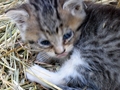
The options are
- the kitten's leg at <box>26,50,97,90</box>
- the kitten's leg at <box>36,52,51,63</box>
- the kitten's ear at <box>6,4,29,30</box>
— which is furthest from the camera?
the kitten's leg at <box>36,52,51,63</box>

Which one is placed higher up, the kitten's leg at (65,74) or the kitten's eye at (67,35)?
the kitten's eye at (67,35)

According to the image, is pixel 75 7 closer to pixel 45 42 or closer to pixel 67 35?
pixel 67 35

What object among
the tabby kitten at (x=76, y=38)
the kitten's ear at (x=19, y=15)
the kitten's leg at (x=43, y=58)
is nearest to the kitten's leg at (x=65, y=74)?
the tabby kitten at (x=76, y=38)

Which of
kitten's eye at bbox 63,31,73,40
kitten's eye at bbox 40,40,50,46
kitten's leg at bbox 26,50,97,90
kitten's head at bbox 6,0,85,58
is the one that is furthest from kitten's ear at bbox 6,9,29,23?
kitten's leg at bbox 26,50,97,90

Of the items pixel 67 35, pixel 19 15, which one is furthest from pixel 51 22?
pixel 19 15

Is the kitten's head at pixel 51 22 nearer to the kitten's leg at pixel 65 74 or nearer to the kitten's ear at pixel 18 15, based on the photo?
the kitten's ear at pixel 18 15

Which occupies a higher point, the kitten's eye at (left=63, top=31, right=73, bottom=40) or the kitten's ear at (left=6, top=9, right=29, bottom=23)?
the kitten's ear at (left=6, top=9, right=29, bottom=23)

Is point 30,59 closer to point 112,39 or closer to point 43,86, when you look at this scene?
point 43,86

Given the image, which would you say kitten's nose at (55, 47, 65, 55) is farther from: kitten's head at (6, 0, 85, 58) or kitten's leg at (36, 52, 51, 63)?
kitten's leg at (36, 52, 51, 63)
